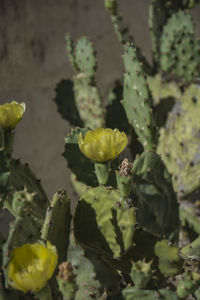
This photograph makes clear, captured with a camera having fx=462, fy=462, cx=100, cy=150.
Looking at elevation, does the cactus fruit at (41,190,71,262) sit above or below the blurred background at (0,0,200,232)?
below

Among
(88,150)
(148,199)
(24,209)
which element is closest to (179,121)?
(148,199)

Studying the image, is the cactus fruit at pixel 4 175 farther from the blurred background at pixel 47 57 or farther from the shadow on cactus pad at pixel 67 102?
the blurred background at pixel 47 57

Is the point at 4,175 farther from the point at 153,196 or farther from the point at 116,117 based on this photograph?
the point at 116,117

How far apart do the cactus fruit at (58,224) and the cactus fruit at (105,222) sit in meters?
0.03

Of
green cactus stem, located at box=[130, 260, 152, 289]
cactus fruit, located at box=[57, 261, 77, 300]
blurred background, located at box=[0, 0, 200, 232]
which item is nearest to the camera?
cactus fruit, located at box=[57, 261, 77, 300]

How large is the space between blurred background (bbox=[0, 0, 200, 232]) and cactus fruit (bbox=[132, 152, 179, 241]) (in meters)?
1.19

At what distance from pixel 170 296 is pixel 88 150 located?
38cm

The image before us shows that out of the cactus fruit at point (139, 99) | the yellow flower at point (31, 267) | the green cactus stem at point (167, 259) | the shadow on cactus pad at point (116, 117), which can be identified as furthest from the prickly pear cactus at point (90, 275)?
the shadow on cactus pad at point (116, 117)

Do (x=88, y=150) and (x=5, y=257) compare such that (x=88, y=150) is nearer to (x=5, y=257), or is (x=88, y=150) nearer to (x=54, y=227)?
(x=54, y=227)

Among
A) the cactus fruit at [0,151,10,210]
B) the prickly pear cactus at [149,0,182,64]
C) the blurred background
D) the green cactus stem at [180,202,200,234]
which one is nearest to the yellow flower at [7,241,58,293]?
the cactus fruit at [0,151,10,210]

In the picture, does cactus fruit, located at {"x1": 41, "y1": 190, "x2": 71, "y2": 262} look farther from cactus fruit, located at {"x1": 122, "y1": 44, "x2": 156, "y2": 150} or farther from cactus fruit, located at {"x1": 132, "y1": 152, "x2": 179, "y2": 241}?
cactus fruit, located at {"x1": 122, "y1": 44, "x2": 156, "y2": 150}

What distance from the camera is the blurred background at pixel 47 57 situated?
7.68ft

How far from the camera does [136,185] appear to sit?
1.27 m

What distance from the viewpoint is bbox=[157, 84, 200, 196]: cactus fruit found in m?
1.79
